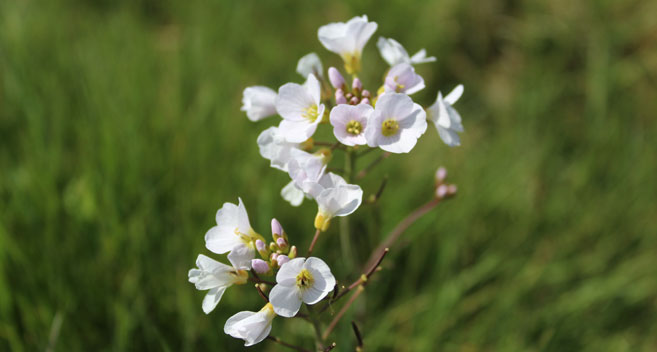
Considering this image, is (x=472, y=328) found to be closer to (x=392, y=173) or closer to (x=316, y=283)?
(x=392, y=173)

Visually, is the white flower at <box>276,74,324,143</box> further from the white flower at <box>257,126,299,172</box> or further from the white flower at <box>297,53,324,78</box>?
the white flower at <box>297,53,324,78</box>

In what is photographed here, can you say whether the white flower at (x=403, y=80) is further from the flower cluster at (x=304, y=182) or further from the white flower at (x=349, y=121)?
the white flower at (x=349, y=121)

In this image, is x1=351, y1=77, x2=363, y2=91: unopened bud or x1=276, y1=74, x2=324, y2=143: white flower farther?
x1=351, y1=77, x2=363, y2=91: unopened bud

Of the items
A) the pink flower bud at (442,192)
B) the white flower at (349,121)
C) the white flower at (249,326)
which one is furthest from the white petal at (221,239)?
the pink flower bud at (442,192)

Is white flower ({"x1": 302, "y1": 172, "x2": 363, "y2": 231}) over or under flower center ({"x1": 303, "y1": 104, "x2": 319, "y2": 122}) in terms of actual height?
under

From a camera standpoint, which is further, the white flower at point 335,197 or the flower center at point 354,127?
the flower center at point 354,127

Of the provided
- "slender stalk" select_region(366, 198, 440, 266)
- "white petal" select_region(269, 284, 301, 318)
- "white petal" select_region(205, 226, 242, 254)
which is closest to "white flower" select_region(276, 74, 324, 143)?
"white petal" select_region(205, 226, 242, 254)

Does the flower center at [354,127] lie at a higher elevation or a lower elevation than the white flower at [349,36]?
lower
